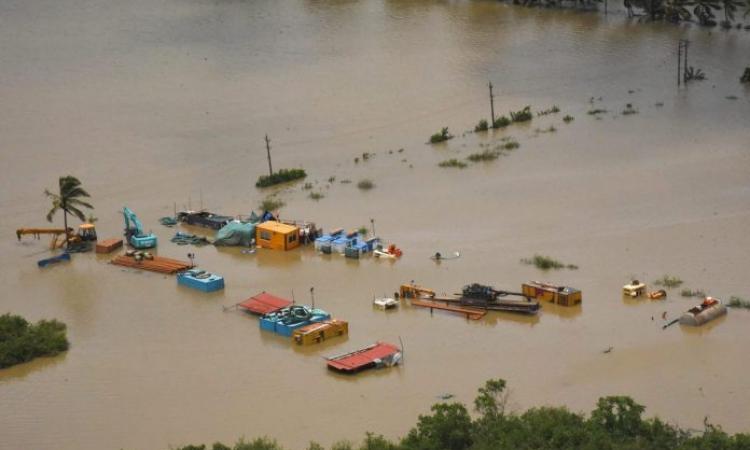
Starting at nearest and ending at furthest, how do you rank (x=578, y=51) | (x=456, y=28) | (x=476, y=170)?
(x=476, y=170)
(x=578, y=51)
(x=456, y=28)

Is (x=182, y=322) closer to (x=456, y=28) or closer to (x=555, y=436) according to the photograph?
(x=555, y=436)

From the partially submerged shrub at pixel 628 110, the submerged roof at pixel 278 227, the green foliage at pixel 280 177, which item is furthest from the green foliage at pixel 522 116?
the submerged roof at pixel 278 227

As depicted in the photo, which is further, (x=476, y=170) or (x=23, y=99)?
(x=23, y=99)

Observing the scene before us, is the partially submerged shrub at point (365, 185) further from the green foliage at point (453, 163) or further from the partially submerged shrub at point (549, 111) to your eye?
the partially submerged shrub at point (549, 111)

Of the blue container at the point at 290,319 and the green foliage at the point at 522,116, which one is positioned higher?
the green foliage at the point at 522,116

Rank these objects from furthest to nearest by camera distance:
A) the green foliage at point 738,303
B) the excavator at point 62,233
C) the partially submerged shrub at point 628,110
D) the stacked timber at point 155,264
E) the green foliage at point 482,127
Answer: the partially submerged shrub at point 628,110, the green foliage at point 482,127, the excavator at point 62,233, the stacked timber at point 155,264, the green foliage at point 738,303

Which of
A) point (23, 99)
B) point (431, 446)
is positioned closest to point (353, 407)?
point (431, 446)

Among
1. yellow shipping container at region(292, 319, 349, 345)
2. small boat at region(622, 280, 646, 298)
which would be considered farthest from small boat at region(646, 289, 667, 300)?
yellow shipping container at region(292, 319, 349, 345)
